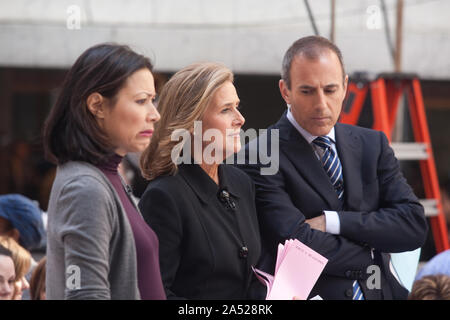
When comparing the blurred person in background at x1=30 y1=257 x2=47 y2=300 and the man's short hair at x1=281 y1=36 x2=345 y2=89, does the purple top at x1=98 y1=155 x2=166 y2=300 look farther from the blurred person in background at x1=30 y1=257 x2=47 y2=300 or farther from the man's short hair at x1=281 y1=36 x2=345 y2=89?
the blurred person in background at x1=30 y1=257 x2=47 y2=300

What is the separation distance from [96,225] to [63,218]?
81 millimetres

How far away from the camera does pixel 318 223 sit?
7.79 ft

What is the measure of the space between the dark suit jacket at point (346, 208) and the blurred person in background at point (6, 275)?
1066mm

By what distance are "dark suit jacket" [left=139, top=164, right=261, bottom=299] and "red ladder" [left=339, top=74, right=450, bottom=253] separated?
2.49m

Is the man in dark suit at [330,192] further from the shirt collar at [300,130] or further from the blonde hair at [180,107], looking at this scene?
the blonde hair at [180,107]

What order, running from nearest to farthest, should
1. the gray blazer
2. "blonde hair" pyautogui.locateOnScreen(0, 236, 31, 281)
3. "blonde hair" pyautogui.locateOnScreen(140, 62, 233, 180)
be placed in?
the gray blazer → "blonde hair" pyautogui.locateOnScreen(140, 62, 233, 180) → "blonde hair" pyautogui.locateOnScreen(0, 236, 31, 281)

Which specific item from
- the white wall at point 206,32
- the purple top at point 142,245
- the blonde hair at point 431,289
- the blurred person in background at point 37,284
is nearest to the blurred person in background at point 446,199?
the white wall at point 206,32

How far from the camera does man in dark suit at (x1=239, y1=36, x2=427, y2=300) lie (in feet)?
7.66

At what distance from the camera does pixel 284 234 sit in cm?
232

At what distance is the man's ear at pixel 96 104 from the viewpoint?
1743 mm

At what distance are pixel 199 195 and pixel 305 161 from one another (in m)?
0.47

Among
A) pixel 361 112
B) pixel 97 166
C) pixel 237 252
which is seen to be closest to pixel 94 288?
pixel 97 166

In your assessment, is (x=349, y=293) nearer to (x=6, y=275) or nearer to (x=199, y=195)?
(x=199, y=195)

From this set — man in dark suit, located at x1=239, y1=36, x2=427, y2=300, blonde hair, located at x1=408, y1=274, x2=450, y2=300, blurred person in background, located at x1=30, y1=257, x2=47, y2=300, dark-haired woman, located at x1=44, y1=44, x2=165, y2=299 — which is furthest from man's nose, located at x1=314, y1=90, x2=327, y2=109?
blurred person in background, located at x1=30, y1=257, x2=47, y2=300
